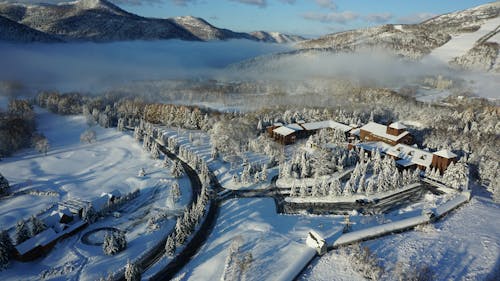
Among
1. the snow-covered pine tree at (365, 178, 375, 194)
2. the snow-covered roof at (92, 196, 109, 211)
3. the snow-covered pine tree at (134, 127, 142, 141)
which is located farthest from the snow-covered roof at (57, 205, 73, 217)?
the snow-covered pine tree at (365, 178, 375, 194)

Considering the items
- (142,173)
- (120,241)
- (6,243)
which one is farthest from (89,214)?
(142,173)

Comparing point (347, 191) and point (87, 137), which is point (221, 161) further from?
point (87, 137)

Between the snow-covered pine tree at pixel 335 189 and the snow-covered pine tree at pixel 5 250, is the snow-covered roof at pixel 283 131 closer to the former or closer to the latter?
the snow-covered pine tree at pixel 335 189

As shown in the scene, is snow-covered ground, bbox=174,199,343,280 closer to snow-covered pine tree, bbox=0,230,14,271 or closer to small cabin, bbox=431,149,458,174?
snow-covered pine tree, bbox=0,230,14,271

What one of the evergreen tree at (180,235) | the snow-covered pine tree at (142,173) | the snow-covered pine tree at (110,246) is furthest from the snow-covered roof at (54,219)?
the snow-covered pine tree at (142,173)

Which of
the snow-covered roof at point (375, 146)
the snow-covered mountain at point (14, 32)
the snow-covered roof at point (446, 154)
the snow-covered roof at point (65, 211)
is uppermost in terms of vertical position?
the snow-covered mountain at point (14, 32)

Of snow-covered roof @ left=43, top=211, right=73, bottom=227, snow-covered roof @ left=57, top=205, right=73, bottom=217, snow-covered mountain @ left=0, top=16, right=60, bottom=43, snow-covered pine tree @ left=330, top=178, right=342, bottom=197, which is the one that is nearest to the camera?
snow-covered roof @ left=43, top=211, right=73, bottom=227

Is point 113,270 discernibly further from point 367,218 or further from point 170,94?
point 170,94
